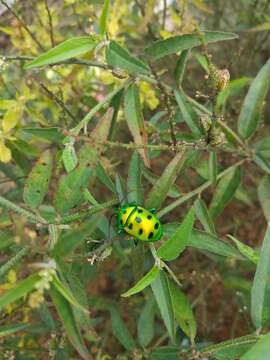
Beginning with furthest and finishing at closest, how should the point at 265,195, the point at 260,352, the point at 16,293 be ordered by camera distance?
the point at 265,195 → the point at 260,352 → the point at 16,293

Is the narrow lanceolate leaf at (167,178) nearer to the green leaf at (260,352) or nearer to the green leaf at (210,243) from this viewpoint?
the green leaf at (210,243)

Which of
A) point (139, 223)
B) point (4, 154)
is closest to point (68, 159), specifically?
point (139, 223)

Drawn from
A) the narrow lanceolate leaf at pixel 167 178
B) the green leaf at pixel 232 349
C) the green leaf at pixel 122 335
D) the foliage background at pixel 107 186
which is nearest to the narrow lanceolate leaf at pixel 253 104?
the foliage background at pixel 107 186

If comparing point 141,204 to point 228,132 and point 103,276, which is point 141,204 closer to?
point 228,132

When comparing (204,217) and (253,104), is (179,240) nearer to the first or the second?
(204,217)

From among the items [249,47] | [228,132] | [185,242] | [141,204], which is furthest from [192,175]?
[185,242]
